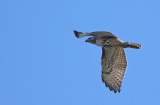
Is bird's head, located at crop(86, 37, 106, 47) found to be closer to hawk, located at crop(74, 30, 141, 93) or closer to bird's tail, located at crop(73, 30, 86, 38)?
hawk, located at crop(74, 30, 141, 93)

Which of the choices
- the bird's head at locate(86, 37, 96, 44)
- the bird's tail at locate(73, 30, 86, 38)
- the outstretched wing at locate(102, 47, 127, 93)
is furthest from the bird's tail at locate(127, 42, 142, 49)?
the bird's tail at locate(73, 30, 86, 38)

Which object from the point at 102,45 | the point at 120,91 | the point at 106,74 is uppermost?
the point at 102,45

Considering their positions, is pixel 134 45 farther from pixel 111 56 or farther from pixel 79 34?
pixel 79 34

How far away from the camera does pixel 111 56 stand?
10.9m

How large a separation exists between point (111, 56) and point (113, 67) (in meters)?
0.38

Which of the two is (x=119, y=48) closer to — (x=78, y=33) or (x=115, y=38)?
(x=115, y=38)

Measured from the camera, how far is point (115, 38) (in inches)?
399

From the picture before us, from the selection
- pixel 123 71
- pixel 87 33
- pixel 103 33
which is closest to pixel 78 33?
pixel 87 33

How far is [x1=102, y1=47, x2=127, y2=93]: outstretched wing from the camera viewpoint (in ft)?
34.8

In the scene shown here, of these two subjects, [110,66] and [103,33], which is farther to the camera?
[110,66]

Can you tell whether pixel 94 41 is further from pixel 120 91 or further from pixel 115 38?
pixel 120 91

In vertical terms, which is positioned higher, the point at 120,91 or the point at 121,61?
the point at 121,61

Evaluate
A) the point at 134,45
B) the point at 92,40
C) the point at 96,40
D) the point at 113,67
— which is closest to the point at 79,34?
the point at 92,40

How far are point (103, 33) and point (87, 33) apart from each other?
734 mm
